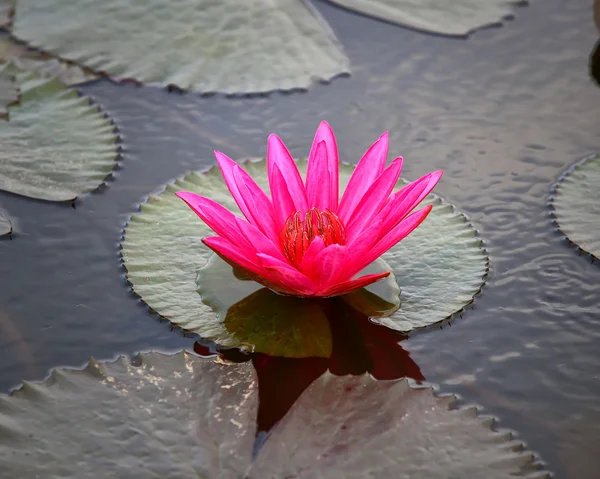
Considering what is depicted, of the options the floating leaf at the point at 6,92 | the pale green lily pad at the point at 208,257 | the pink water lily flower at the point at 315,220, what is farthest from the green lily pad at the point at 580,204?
the floating leaf at the point at 6,92

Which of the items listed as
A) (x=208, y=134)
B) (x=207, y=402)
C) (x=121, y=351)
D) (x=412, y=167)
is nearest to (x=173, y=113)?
(x=208, y=134)

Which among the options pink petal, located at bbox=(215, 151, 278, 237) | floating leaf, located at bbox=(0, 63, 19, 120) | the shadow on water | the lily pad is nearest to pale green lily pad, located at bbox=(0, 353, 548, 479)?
the shadow on water

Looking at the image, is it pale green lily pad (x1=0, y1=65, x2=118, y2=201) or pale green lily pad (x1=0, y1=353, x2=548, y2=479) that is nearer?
pale green lily pad (x1=0, y1=353, x2=548, y2=479)

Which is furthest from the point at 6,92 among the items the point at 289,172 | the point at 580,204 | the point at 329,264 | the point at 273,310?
the point at 580,204

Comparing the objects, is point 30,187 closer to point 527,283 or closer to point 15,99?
point 15,99

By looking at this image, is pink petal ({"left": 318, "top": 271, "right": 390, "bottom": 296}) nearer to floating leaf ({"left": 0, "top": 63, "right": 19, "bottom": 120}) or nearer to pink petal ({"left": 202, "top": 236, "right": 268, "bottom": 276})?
pink petal ({"left": 202, "top": 236, "right": 268, "bottom": 276})

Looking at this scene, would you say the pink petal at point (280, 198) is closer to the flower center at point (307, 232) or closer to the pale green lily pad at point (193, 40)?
the flower center at point (307, 232)
